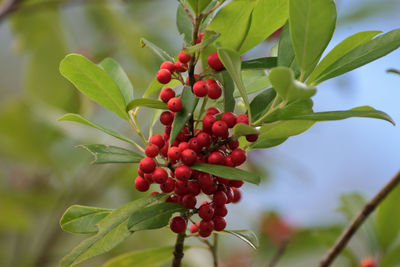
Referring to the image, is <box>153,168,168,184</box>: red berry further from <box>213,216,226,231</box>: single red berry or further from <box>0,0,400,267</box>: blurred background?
<box>0,0,400,267</box>: blurred background

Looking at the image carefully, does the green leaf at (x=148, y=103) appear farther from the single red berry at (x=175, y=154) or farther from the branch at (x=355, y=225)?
the branch at (x=355, y=225)

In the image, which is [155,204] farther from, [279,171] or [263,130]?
[279,171]

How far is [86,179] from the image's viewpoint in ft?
3.97

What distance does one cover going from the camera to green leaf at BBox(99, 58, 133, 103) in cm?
41

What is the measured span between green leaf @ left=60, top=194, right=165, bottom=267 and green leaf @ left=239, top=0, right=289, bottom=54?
165mm

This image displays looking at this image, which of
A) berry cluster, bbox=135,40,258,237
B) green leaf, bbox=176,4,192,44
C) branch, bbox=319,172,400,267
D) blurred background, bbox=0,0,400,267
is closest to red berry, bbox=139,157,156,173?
berry cluster, bbox=135,40,258,237

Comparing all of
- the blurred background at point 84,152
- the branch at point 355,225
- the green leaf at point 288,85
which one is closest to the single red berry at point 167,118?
the green leaf at point 288,85

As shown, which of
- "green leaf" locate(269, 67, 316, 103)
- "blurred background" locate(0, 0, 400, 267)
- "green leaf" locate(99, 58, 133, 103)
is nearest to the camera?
"green leaf" locate(269, 67, 316, 103)

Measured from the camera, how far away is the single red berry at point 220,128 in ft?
1.07

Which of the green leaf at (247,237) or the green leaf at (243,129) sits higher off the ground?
the green leaf at (243,129)

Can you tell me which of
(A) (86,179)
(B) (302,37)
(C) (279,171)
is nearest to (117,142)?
(A) (86,179)

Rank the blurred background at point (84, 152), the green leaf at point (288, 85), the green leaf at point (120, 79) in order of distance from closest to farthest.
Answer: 1. the green leaf at point (288, 85)
2. the green leaf at point (120, 79)
3. the blurred background at point (84, 152)

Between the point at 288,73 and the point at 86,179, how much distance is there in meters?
1.02

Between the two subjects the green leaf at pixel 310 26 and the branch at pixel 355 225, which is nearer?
the green leaf at pixel 310 26
